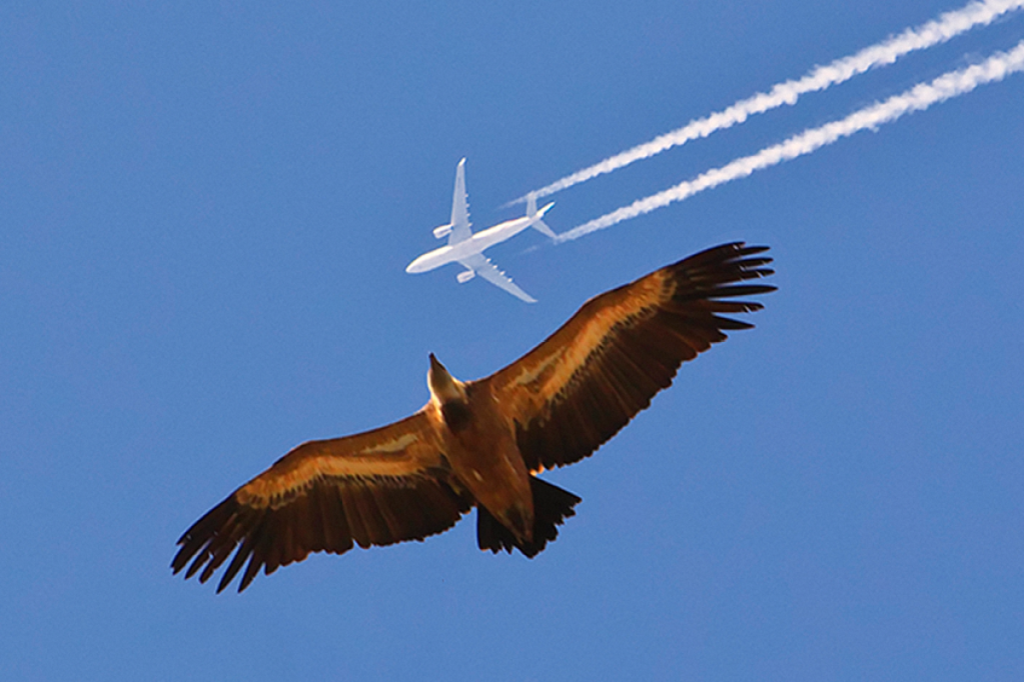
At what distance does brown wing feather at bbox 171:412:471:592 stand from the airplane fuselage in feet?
125

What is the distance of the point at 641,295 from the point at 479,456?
3.66 m

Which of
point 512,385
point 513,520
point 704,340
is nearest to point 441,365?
point 512,385

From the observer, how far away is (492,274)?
64.7m

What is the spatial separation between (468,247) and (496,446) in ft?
131

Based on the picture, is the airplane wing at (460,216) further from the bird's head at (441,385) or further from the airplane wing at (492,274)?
the bird's head at (441,385)

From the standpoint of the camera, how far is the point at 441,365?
2023 cm

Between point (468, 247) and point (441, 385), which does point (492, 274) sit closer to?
point (468, 247)

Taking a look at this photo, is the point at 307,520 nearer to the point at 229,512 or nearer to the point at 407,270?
the point at 229,512

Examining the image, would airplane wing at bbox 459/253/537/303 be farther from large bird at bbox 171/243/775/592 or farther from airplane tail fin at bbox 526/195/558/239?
large bird at bbox 171/243/775/592

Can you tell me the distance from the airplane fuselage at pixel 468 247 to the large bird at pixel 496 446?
125ft

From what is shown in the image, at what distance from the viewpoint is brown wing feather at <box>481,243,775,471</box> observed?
19.6m

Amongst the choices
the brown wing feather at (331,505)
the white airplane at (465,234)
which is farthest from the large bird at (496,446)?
the white airplane at (465,234)

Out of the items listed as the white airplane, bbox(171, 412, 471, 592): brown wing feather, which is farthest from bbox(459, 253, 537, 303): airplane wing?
bbox(171, 412, 471, 592): brown wing feather

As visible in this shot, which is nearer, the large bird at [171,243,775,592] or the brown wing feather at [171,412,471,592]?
the large bird at [171,243,775,592]
